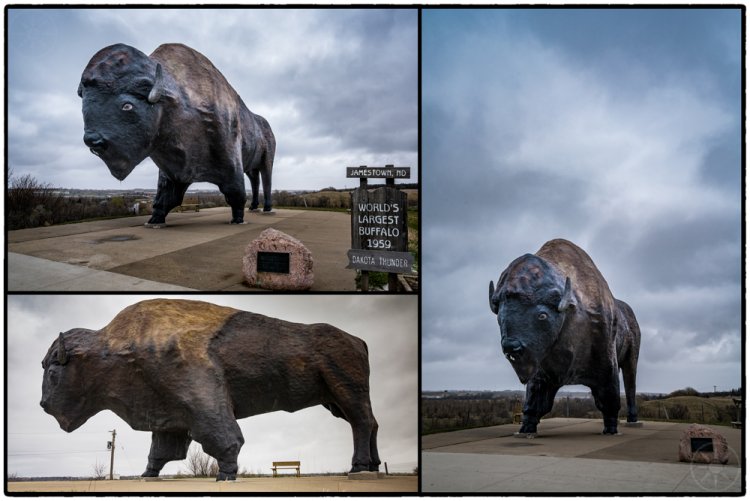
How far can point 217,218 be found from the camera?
14367 millimetres

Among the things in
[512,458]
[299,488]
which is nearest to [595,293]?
[512,458]

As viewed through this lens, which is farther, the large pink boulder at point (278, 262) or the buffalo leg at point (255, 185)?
the buffalo leg at point (255, 185)

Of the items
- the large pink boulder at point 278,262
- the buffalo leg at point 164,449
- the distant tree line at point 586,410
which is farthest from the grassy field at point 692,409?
the buffalo leg at point 164,449

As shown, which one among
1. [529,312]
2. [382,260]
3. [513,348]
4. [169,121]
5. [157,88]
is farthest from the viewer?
[169,121]

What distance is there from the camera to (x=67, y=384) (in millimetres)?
10508

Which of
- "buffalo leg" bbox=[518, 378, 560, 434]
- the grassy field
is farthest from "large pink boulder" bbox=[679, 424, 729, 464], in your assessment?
"buffalo leg" bbox=[518, 378, 560, 434]

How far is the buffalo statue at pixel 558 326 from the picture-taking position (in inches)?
449

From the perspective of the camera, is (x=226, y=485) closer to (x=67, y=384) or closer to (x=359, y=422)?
(x=359, y=422)

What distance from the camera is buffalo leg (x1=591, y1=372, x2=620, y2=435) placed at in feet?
41.9

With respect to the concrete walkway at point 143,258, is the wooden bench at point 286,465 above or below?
below

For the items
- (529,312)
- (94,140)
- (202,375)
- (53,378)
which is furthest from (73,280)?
(529,312)

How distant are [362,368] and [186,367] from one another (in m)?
2.35

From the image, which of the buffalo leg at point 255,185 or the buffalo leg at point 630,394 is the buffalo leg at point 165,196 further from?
the buffalo leg at point 630,394
